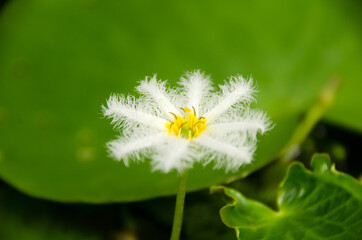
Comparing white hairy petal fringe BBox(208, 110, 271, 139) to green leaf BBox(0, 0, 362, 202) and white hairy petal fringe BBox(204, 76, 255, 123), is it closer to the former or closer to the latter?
white hairy petal fringe BBox(204, 76, 255, 123)

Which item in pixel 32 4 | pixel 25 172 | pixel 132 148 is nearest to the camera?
pixel 132 148

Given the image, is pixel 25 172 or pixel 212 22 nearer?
pixel 25 172

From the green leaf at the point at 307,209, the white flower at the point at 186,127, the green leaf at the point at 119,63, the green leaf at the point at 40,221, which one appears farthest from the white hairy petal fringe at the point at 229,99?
the green leaf at the point at 40,221

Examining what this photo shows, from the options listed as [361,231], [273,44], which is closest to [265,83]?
[273,44]

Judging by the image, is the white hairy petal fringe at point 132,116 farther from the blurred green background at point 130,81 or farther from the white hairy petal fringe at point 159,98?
the blurred green background at point 130,81

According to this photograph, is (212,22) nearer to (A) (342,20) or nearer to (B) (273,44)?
(B) (273,44)
